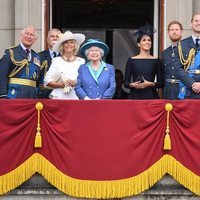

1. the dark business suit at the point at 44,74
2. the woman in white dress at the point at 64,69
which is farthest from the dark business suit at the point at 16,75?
the dark business suit at the point at 44,74

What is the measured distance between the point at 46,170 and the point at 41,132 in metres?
0.40

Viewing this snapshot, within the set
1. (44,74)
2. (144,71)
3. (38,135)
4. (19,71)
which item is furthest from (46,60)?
(38,135)

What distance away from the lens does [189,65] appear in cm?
797

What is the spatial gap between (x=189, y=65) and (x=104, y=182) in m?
1.72

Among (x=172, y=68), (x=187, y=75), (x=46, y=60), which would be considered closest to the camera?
(x=187, y=75)

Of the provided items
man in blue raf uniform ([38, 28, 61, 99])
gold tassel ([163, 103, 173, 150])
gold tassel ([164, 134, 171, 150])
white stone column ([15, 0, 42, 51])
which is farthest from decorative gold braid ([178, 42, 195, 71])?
white stone column ([15, 0, 42, 51])

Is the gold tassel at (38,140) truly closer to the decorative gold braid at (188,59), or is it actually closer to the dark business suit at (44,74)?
the dark business suit at (44,74)

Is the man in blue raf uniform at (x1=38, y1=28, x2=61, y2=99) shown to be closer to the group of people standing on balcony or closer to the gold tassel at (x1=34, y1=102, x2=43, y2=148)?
the group of people standing on balcony

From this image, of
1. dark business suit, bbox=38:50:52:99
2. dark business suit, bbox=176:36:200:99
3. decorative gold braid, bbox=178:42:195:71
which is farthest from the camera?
dark business suit, bbox=38:50:52:99

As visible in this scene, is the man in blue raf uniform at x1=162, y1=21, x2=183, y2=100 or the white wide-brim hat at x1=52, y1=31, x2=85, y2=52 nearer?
the white wide-brim hat at x1=52, y1=31, x2=85, y2=52

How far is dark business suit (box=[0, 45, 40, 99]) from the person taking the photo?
813cm

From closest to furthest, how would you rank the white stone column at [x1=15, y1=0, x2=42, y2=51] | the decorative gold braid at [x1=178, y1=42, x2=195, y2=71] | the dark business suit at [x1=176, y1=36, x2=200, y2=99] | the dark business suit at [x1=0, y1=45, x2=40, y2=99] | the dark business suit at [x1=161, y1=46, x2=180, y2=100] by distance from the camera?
the dark business suit at [x1=176, y1=36, x2=200, y2=99]
the decorative gold braid at [x1=178, y1=42, x2=195, y2=71]
the dark business suit at [x1=0, y1=45, x2=40, y2=99]
the dark business suit at [x1=161, y1=46, x2=180, y2=100]
the white stone column at [x1=15, y1=0, x2=42, y2=51]

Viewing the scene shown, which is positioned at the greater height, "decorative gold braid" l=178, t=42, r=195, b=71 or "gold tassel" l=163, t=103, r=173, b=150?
"decorative gold braid" l=178, t=42, r=195, b=71

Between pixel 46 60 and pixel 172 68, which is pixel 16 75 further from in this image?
pixel 172 68
